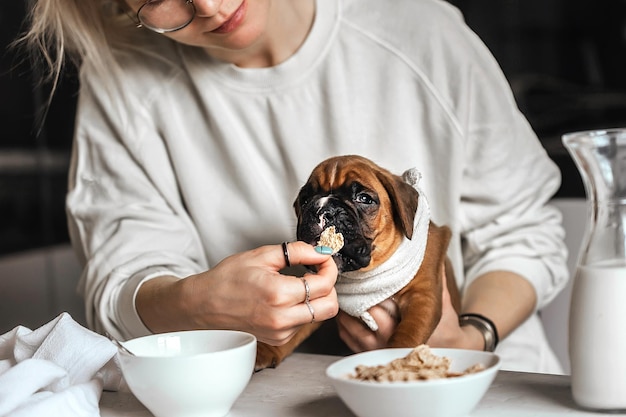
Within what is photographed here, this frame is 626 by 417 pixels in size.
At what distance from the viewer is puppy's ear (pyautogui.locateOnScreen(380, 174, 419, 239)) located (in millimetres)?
1104

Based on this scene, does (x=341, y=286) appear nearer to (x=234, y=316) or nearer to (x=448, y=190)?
(x=234, y=316)

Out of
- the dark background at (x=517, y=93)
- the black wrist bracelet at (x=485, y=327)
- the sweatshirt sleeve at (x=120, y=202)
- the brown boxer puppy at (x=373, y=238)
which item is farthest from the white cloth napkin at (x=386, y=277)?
the dark background at (x=517, y=93)

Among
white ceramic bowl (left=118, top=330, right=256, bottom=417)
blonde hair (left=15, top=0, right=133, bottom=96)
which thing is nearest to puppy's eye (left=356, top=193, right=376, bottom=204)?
white ceramic bowl (left=118, top=330, right=256, bottom=417)

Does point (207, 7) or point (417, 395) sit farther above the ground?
point (207, 7)

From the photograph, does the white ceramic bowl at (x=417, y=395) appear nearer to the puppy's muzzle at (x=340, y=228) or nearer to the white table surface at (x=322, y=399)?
the white table surface at (x=322, y=399)

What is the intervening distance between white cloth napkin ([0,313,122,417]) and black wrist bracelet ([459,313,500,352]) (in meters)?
0.59

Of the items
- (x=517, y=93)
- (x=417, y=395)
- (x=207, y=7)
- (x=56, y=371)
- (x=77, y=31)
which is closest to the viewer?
(x=417, y=395)

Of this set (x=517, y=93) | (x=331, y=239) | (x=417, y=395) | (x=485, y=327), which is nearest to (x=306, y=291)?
(x=331, y=239)

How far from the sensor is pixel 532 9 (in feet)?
11.7

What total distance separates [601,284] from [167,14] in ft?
2.46

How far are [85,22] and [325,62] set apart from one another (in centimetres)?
43

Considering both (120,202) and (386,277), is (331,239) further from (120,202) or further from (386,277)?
→ (120,202)

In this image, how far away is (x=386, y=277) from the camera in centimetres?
114

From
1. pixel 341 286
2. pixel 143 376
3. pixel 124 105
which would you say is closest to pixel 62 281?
pixel 124 105
